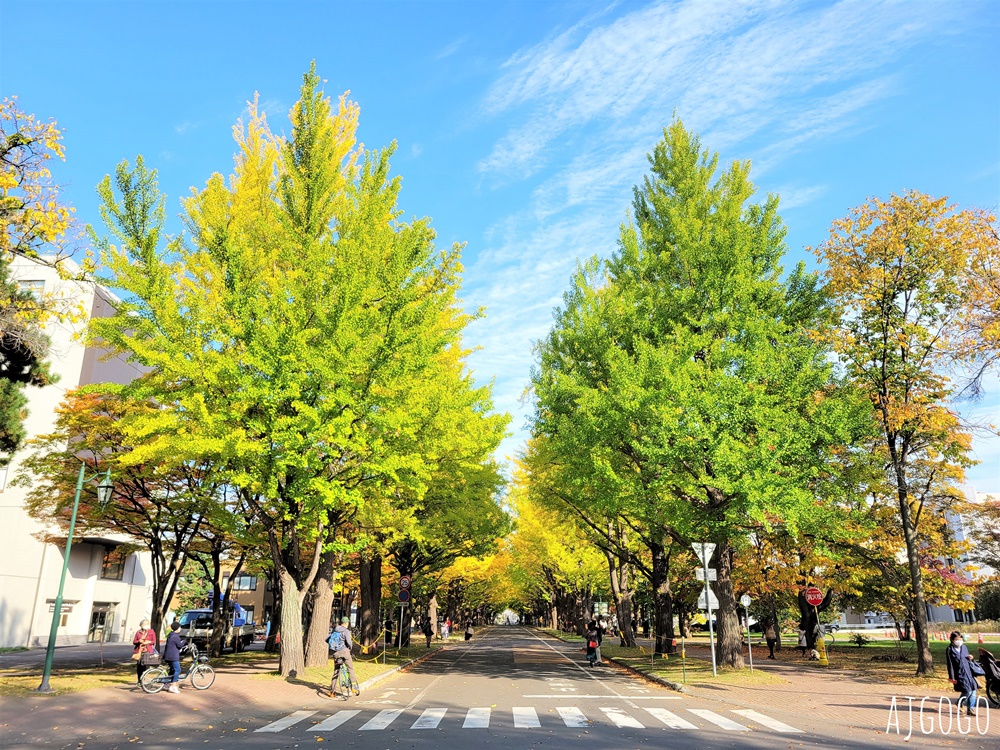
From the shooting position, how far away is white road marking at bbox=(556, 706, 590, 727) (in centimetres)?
1141

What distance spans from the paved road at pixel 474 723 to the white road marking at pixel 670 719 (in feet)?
0.06

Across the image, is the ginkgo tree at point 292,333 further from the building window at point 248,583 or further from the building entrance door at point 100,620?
the building window at point 248,583

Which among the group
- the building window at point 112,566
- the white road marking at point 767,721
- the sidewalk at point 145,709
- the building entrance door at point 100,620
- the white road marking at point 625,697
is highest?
the building window at point 112,566

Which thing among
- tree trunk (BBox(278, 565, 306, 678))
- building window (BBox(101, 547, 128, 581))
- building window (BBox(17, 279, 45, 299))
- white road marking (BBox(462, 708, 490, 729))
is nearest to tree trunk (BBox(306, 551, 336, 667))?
tree trunk (BBox(278, 565, 306, 678))

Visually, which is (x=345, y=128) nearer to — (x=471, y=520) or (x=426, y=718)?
(x=471, y=520)

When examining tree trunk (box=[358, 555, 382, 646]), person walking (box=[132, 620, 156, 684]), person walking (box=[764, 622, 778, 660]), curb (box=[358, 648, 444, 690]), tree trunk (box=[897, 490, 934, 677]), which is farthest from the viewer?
person walking (box=[764, 622, 778, 660])

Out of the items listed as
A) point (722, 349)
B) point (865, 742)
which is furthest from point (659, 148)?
point (865, 742)

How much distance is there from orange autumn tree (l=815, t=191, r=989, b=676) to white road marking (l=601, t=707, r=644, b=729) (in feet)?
36.2

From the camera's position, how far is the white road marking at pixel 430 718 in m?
11.2

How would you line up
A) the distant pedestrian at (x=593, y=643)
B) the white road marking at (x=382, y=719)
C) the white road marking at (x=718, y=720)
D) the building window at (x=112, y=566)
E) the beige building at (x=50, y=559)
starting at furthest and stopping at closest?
the building window at (x=112, y=566) < the beige building at (x=50, y=559) < the distant pedestrian at (x=593, y=643) < the white road marking at (x=382, y=719) < the white road marking at (x=718, y=720)

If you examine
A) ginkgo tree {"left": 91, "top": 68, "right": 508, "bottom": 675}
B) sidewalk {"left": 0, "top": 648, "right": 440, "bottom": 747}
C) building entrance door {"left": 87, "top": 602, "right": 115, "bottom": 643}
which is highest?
ginkgo tree {"left": 91, "top": 68, "right": 508, "bottom": 675}

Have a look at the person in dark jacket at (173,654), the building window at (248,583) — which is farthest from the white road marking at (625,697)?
the building window at (248,583)

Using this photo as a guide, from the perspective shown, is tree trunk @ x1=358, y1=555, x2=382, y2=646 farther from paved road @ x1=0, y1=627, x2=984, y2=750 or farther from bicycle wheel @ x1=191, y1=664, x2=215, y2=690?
bicycle wheel @ x1=191, y1=664, x2=215, y2=690

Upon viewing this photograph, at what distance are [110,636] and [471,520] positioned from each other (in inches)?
1485
